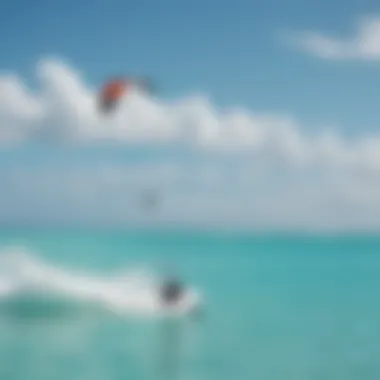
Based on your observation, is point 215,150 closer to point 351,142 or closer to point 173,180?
point 173,180

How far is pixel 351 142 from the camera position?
1.93 metres

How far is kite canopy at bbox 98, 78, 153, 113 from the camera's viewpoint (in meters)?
1.94

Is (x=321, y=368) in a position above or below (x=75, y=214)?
below

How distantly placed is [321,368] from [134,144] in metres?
0.73

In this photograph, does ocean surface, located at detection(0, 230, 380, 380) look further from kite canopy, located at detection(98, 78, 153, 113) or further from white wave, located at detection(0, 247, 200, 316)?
kite canopy, located at detection(98, 78, 153, 113)

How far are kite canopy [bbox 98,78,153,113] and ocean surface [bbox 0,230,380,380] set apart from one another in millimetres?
318

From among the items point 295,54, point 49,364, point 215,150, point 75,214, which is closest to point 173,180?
point 215,150

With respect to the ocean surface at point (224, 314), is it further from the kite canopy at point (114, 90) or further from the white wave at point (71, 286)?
the kite canopy at point (114, 90)

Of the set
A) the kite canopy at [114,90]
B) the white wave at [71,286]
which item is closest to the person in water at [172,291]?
the white wave at [71,286]

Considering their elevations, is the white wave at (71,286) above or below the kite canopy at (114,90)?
below

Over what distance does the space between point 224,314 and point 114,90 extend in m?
0.62

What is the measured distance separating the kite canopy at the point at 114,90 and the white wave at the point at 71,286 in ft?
1.38

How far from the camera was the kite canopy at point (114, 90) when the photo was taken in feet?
6.36

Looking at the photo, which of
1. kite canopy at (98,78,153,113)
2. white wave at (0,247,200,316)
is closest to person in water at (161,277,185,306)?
white wave at (0,247,200,316)
